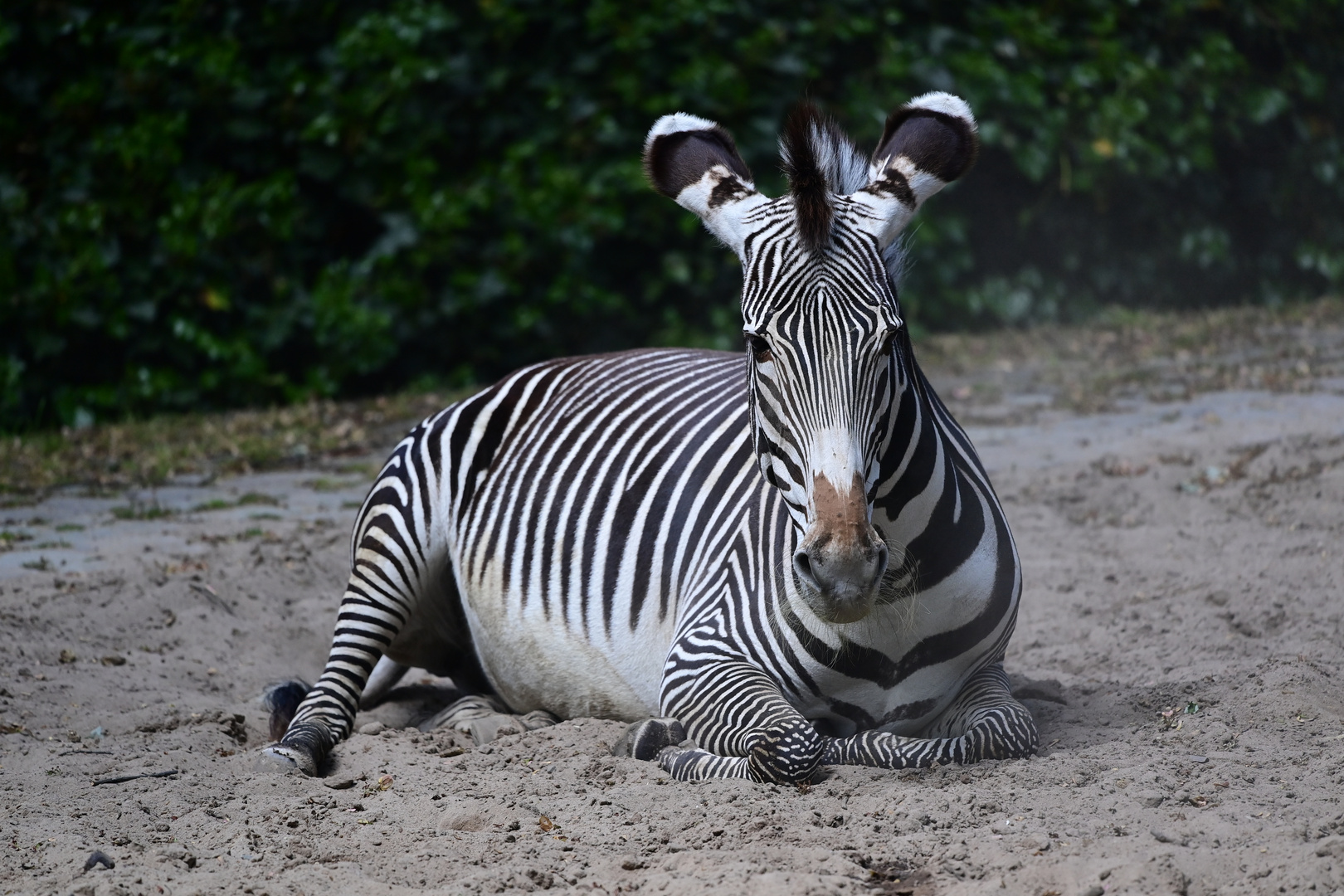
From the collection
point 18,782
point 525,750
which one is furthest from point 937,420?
point 18,782

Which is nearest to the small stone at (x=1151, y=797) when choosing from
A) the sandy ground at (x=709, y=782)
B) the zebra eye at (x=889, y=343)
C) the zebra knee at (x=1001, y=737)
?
the sandy ground at (x=709, y=782)

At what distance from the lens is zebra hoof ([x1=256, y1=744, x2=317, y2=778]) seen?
359 centimetres

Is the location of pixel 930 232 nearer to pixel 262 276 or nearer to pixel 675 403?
pixel 262 276

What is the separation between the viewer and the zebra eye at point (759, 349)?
3.06 m

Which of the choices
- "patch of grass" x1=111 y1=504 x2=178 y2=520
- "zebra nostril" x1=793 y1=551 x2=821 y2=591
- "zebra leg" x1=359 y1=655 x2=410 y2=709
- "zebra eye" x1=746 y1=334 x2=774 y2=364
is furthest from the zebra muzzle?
"patch of grass" x1=111 y1=504 x2=178 y2=520

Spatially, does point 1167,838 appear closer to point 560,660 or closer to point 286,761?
point 560,660

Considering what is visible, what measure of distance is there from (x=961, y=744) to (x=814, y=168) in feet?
4.75

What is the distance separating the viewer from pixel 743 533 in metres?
3.63

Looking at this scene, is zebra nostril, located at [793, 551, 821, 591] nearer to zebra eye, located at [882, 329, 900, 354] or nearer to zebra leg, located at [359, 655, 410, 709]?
zebra eye, located at [882, 329, 900, 354]

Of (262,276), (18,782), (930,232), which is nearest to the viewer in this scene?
(18,782)

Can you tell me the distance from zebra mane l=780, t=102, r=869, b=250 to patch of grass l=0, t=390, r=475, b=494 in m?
4.07

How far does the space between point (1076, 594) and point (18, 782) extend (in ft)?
11.9

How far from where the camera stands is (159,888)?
268 centimetres

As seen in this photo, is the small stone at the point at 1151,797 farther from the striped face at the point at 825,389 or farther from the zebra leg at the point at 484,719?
the zebra leg at the point at 484,719
